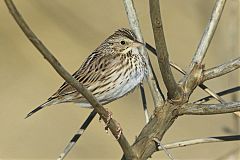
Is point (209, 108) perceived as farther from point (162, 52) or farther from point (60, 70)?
point (60, 70)

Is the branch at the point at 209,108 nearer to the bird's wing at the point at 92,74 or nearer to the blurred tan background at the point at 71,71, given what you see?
the bird's wing at the point at 92,74

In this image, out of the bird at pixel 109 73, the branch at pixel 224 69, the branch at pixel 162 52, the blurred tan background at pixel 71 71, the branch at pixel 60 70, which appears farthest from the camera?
the blurred tan background at pixel 71 71

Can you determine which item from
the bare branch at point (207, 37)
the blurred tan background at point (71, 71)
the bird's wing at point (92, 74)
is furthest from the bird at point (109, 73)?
the blurred tan background at point (71, 71)

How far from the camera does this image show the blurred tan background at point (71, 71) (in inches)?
190

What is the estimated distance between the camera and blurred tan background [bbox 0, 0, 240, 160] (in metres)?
4.82

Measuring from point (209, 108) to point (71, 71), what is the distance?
13.9 feet

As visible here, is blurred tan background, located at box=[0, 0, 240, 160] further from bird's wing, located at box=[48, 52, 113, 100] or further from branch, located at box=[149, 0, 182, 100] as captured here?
branch, located at box=[149, 0, 182, 100]

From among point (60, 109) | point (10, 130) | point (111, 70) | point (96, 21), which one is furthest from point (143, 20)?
point (111, 70)

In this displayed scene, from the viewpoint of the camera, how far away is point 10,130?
204 inches

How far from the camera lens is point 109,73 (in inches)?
100

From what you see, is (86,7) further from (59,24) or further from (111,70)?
(111,70)

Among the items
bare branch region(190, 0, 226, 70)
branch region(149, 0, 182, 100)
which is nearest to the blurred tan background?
bare branch region(190, 0, 226, 70)

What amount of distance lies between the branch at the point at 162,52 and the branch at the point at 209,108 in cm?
3

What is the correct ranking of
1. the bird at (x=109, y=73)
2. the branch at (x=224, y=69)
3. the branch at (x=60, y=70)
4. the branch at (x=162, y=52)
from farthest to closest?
the bird at (x=109, y=73)
the branch at (x=224, y=69)
the branch at (x=162, y=52)
the branch at (x=60, y=70)
